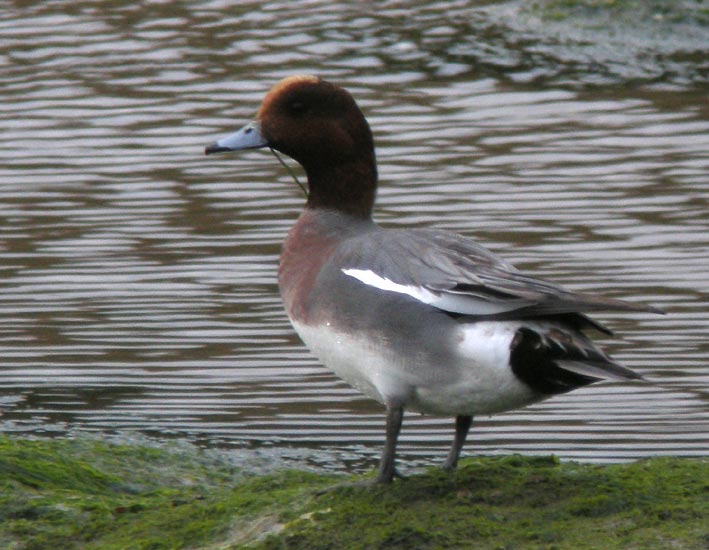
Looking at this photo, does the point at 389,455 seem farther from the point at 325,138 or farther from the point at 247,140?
the point at 247,140

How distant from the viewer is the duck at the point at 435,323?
427 cm

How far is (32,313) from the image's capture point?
25.8ft

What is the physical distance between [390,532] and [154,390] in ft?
9.51

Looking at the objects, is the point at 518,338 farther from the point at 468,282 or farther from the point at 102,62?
the point at 102,62

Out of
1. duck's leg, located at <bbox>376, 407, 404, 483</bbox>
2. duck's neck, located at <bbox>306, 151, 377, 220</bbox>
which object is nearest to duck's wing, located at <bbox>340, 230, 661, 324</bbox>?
duck's neck, located at <bbox>306, 151, 377, 220</bbox>

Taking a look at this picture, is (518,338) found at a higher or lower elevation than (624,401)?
higher

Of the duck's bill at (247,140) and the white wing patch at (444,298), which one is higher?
the duck's bill at (247,140)

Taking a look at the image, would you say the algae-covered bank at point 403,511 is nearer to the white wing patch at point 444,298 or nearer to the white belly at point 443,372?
the white belly at point 443,372

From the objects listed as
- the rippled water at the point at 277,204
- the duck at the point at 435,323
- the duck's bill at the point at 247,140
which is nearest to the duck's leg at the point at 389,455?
the duck at the point at 435,323

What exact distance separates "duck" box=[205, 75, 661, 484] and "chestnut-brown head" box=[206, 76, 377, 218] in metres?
0.13

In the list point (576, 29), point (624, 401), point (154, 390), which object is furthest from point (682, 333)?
point (576, 29)

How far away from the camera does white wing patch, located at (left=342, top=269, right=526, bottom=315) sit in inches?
169

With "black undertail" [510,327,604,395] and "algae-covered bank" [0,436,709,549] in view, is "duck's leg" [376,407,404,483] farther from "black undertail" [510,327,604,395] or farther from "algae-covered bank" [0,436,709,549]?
"black undertail" [510,327,604,395]

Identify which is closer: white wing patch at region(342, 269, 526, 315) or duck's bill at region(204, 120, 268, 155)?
white wing patch at region(342, 269, 526, 315)
